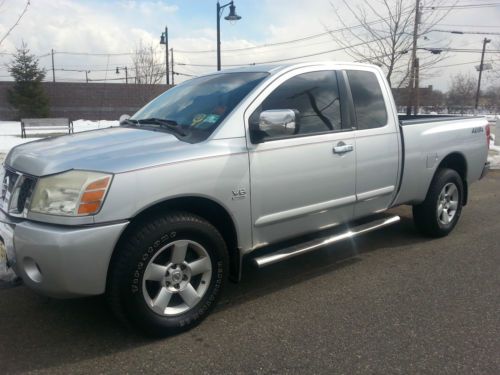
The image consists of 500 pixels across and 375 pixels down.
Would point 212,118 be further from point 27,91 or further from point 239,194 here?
point 27,91

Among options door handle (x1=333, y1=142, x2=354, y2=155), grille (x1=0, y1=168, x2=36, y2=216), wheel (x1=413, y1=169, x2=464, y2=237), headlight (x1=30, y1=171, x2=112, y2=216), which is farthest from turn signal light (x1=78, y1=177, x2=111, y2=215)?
wheel (x1=413, y1=169, x2=464, y2=237)

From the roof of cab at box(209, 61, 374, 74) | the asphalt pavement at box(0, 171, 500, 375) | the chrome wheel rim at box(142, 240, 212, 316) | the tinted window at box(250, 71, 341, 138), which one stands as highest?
the roof of cab at box(209, 61, 374, 74)

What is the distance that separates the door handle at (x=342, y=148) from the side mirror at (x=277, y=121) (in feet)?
1.85

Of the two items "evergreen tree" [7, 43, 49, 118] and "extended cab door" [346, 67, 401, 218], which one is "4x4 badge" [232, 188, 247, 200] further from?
"evergreen tree" [7, 43, 49, 118]

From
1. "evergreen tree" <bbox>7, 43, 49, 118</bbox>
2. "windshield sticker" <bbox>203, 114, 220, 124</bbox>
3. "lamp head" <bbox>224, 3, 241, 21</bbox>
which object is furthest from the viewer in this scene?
"evergreen tree" <bbox>7, 43, 49, 118</bbox>

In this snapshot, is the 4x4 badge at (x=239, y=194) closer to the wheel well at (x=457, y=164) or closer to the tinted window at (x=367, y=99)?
the tinted window at (x=367, y=99)

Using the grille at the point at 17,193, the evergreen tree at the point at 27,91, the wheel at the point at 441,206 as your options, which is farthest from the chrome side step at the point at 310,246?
the evergreen tree at the point at 27,91

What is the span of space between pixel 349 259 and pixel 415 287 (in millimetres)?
822

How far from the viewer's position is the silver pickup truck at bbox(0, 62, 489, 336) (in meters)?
2.66

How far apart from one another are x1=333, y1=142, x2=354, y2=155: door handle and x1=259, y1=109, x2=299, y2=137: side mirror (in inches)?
22.3

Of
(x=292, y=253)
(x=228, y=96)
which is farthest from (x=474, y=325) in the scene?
(x=228, y=96)

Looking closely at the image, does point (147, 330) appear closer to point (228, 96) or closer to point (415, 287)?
point (228, 96)

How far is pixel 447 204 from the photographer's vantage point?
525 cm

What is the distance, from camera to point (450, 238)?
5207mm
